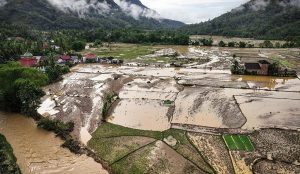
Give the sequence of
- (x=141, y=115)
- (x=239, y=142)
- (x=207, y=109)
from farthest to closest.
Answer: (x=207, y=109)
(x=141, y=115)
(x=239, y=142)

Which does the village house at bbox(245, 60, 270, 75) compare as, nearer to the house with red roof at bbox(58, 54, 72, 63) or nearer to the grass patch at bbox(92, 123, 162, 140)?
the grass patch at bbox(92, 123, 162, 140)

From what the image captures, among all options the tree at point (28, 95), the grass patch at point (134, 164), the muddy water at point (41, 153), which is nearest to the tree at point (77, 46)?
the tree at point (28, 95)

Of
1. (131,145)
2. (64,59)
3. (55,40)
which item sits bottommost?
(131,145)

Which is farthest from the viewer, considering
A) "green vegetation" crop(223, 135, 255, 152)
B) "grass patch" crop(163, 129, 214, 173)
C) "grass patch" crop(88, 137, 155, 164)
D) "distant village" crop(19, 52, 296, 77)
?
"distant village" crop(19, 52, 296, 77)

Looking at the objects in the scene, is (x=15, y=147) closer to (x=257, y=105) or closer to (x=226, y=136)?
(x=226, y=136)

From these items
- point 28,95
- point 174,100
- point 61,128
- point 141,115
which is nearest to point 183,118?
point 141,115

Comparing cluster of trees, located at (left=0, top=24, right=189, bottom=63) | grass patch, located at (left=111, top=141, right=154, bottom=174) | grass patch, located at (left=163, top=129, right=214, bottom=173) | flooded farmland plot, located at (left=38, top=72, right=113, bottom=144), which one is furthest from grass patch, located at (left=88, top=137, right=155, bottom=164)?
cluster of trees, located at (left=0, top=24, right=189, bottom=63)

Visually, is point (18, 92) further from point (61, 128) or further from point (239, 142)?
point (239, 142)
